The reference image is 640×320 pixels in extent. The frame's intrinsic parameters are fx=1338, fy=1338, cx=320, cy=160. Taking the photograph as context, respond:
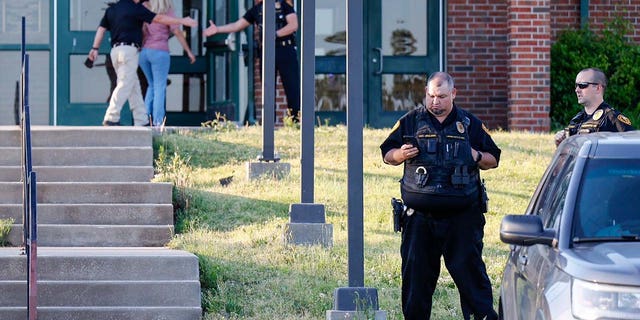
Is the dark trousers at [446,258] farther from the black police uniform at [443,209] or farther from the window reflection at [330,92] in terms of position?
the window reflection at [330,92]

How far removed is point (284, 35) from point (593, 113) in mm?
7270

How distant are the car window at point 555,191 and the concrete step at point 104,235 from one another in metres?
5.52

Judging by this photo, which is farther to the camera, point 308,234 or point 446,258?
point 308,234

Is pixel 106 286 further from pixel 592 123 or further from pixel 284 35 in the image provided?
pixel 284 35

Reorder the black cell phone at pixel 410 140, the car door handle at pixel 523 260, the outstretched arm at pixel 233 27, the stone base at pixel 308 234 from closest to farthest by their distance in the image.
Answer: the car door handle at pixel 523 260, the black cell phone at pixel 410 140, the stone base at pixel 308 234, the outstretched arm at pixel 233 27

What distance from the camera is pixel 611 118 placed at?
8.68m

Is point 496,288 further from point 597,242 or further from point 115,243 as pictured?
point 597,242

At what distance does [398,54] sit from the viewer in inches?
721

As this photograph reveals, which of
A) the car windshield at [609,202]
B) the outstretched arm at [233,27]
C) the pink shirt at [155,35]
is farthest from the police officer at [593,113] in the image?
the pink shirt at [155,35]

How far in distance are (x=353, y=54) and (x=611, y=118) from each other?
173 centimetres

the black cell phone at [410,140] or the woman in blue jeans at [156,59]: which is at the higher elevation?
the woman in blue jeans at [156,59]

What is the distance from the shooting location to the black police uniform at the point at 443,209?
304 inches

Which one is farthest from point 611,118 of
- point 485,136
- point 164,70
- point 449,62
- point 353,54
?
point 449,62

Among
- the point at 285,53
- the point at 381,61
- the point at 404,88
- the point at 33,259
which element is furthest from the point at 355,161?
the point at 404,88
